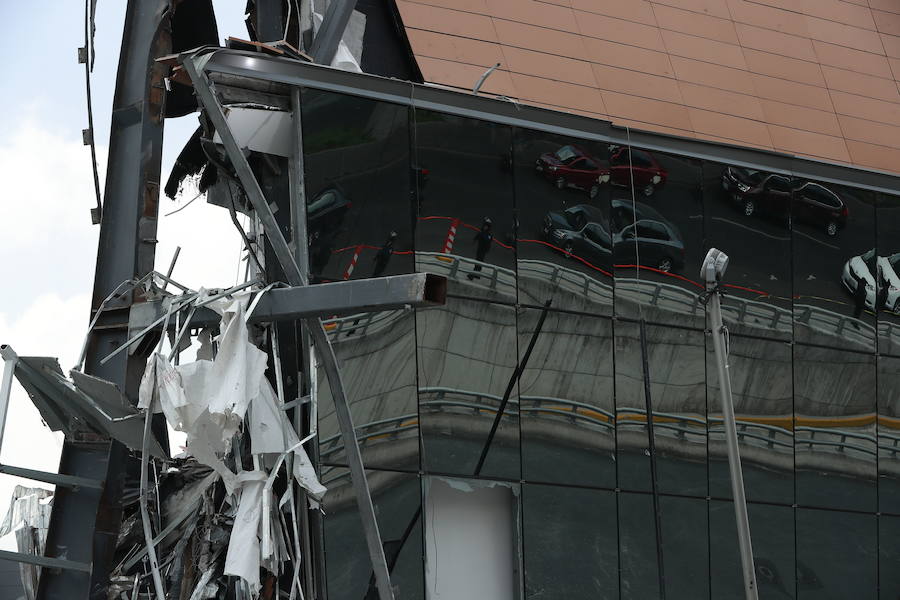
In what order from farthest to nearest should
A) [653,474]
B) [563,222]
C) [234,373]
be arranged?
[653,474]
[563,222]
[234,373]

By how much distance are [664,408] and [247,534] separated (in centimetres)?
609

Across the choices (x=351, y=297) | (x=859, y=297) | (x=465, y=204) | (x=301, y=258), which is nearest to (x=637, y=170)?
(x=465, y=204)

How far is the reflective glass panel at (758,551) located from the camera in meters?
15.8

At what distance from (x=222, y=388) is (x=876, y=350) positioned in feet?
34.4

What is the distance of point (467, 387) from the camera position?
47.0 ft

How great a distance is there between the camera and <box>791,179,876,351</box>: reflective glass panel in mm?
17125

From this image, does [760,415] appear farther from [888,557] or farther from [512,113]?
[512,113]

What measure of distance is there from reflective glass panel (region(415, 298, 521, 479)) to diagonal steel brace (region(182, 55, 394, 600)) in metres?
2.12

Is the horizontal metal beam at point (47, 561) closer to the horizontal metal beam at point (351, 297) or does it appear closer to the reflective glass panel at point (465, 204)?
the horizontal metal beam at point (351, 297)

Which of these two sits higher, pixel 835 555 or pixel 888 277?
pixel 888 277

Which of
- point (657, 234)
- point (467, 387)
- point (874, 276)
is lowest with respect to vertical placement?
point (467, 387)

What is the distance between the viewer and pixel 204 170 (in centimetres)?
1780

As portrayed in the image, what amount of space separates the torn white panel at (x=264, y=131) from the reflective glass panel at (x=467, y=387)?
251cm

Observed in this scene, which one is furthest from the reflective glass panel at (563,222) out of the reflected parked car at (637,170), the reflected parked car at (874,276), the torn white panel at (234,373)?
the reflected parked car at (874,276)
